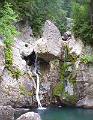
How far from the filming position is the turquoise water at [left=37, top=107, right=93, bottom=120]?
1641cm

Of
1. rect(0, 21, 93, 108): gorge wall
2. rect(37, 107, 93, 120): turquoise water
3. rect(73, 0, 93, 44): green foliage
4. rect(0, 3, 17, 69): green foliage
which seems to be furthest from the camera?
rect(73, 0, 93, 44): green foliage

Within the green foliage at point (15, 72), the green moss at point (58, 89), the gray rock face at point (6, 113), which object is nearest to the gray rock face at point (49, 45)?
the green moss at point (58, 89)

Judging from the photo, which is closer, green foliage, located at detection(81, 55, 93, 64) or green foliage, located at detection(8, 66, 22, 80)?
green foliage, located at detection(8, 66, 22, 80)

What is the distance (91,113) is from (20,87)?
3993mm

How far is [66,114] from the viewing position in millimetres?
17547

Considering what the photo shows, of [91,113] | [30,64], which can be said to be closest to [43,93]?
[30,64]

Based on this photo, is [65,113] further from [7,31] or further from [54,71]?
[7,31]

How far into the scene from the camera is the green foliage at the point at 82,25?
21938 millimetres

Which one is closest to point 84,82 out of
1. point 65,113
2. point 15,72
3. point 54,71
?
point 54,71

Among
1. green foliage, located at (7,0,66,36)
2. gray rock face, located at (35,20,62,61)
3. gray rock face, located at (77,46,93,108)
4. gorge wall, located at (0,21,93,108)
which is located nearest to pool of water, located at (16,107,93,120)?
gorge wall, located at (0,21,93,108)

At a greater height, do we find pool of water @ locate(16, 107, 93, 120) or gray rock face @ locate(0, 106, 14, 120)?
gray rock face @ locate(0, 106, 14, 120)

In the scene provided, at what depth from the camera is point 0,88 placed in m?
17.1

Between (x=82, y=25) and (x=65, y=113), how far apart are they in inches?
272

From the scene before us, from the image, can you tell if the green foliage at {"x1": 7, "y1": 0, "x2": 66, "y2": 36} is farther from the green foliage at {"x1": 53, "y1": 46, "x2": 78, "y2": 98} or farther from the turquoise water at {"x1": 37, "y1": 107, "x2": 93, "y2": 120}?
the turquoise water at {"x1": 37, "y1": 107, "x2": 93, "y2": 120}
